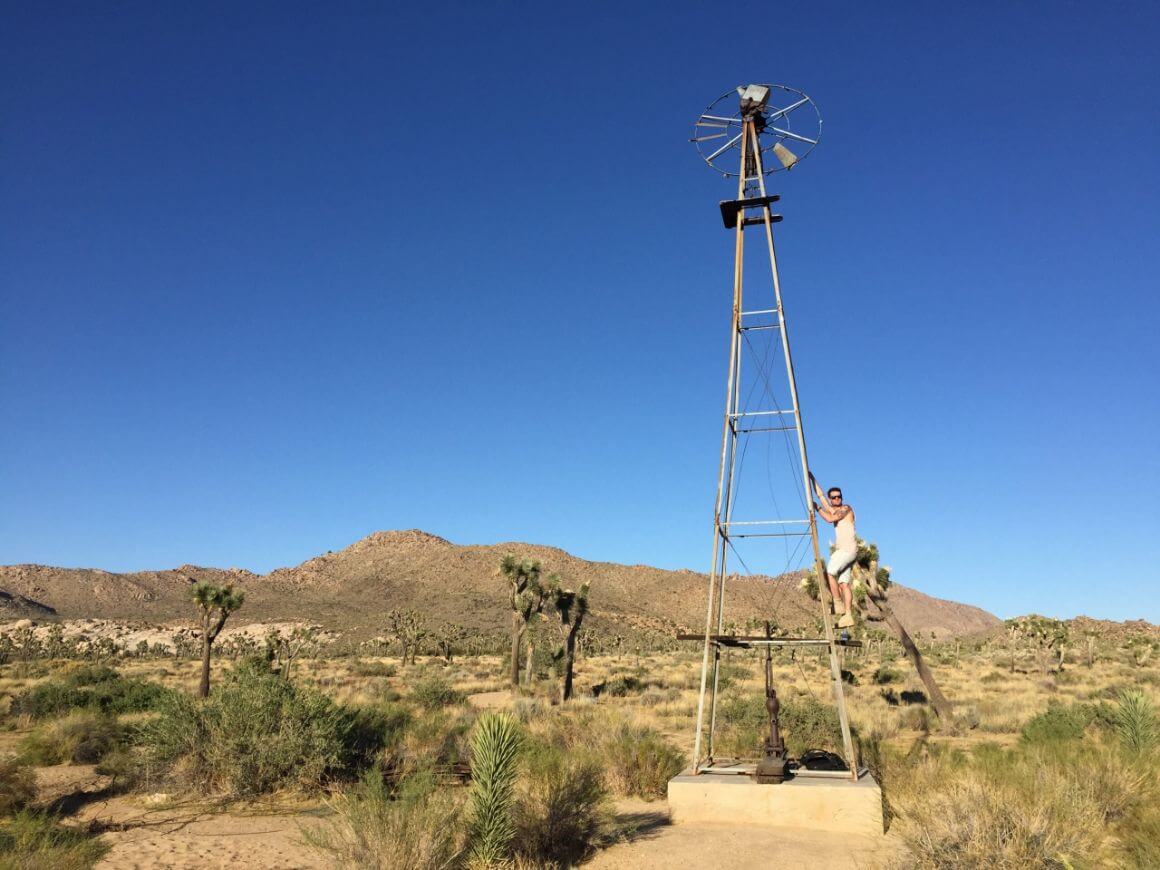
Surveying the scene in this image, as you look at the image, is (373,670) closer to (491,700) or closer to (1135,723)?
(491,700)

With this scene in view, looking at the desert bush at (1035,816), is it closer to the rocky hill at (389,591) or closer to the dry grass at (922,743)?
the dry grass at (922,743)

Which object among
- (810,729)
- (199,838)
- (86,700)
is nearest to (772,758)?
(810,729)

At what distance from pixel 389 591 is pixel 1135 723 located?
100 m

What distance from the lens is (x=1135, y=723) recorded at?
13930mm

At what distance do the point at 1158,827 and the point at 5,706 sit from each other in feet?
104

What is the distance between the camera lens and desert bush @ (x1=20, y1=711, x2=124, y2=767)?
15258mm

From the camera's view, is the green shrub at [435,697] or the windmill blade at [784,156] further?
the green shrub at [435,697]

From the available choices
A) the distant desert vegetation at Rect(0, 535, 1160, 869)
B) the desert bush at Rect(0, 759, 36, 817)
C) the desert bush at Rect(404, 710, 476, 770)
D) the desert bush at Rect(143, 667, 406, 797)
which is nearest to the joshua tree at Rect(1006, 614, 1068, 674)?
the distant desert vegetation at Rect(0, 535, 1160, 869)

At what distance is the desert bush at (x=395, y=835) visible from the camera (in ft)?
25.2

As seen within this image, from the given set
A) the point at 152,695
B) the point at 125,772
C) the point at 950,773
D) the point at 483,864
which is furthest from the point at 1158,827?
the point at 152,695

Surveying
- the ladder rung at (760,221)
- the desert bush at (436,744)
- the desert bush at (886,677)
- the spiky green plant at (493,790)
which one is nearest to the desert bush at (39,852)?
the spiky green plant at (493,790)

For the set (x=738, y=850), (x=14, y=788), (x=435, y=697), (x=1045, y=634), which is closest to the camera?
(x=738, y=850)

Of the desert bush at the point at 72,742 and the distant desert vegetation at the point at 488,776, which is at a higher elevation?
the distant desert vegetation at the point at 488,776

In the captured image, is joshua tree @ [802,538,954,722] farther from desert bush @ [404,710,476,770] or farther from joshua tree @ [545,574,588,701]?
joshua tree @ [545,574,588,701]
